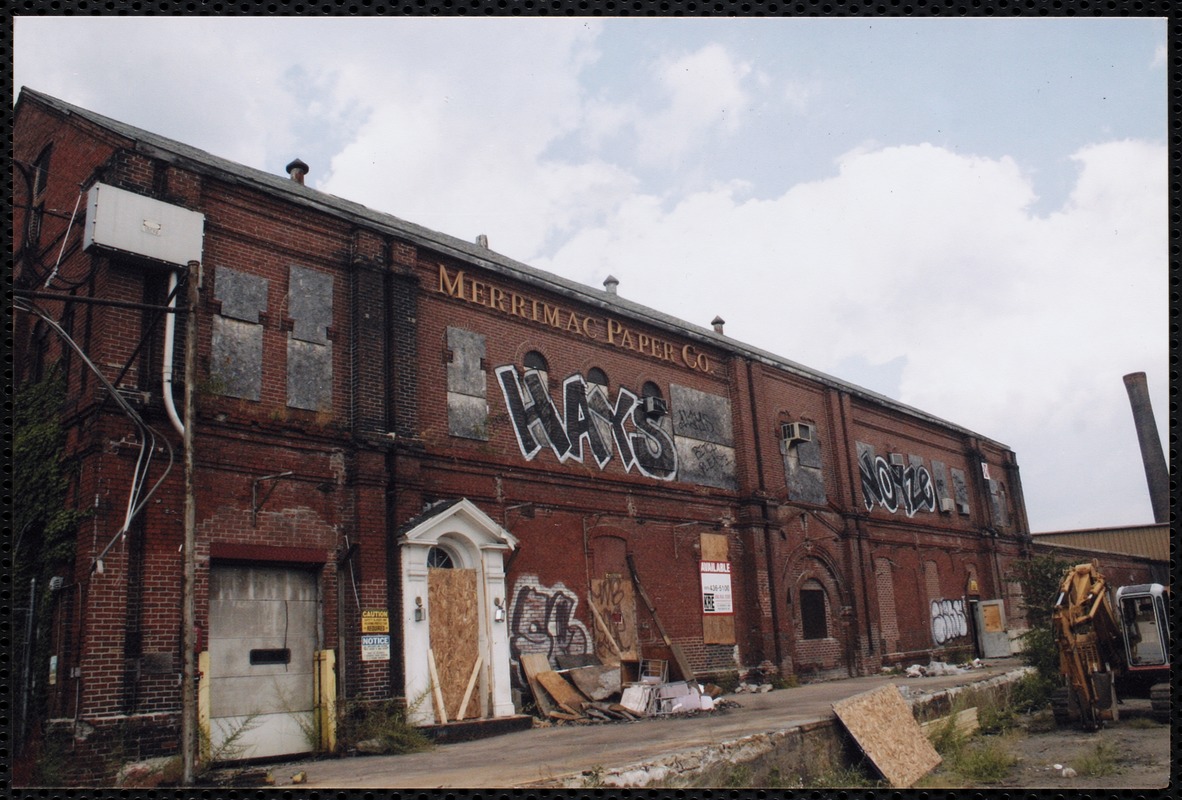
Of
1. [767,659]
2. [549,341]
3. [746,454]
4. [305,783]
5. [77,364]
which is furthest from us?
[746,454]

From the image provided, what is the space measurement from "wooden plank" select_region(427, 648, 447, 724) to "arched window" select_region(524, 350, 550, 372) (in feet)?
19.2

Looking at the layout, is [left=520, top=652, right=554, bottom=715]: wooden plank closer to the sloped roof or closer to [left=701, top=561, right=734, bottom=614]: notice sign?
[left=701, top=561, right=734, bottom=614]: notice sign

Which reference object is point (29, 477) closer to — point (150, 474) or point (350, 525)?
point (150, 474)

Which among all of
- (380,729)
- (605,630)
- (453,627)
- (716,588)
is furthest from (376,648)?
(716,588)

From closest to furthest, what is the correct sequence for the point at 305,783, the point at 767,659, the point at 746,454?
1. the point at 305,783
2. the point at 767,659
3. the point at 746,454

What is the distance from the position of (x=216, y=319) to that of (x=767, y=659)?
1332cm

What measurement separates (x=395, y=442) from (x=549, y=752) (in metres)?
5.53

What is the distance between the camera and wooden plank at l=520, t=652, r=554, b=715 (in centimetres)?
1563

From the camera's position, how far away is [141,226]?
12648mm

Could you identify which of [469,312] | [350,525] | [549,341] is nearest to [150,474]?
[350,525]

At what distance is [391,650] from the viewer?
45.9 feet

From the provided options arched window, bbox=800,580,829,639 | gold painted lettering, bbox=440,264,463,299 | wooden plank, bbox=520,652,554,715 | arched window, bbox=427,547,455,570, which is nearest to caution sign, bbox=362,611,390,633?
arched window, bbox=427,547,455,570

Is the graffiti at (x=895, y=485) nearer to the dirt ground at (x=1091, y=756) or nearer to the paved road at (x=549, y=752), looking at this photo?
the paved road at (x=549, y=752)

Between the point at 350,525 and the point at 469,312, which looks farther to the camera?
the point at 469,312
